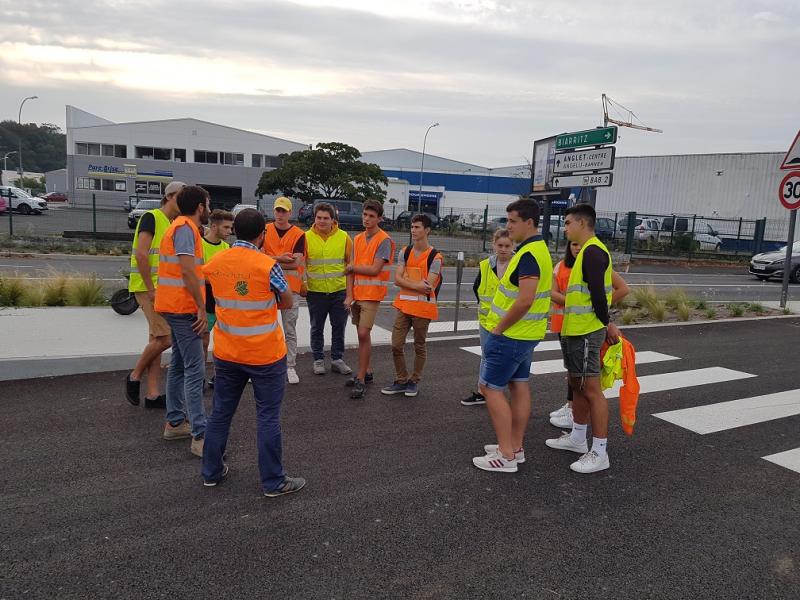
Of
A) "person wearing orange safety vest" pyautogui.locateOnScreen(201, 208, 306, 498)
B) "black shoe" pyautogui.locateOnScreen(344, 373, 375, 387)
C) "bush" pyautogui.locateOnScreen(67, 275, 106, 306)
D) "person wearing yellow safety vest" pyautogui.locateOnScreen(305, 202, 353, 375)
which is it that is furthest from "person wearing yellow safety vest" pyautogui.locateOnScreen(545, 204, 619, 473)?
"bush" pyautogui.locateOnScreen(67, 275, 106, 306)

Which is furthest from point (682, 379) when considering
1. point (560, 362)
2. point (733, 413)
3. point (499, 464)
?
point (499, 464)

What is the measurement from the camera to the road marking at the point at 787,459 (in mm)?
4871

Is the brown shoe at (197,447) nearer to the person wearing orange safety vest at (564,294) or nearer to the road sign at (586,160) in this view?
the person wearing orange safety vest at (564,294)

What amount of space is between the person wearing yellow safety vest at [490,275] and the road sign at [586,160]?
32.0ft

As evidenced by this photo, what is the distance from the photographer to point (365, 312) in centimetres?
641

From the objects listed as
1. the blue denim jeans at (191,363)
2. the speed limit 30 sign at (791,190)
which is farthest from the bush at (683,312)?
the blue denim jeans at (191,363)

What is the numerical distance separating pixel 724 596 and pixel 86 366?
6.23 m

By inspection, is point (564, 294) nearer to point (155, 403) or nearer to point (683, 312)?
point (155, 403)

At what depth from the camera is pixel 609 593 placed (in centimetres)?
315

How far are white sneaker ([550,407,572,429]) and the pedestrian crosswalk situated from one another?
3.33 ft

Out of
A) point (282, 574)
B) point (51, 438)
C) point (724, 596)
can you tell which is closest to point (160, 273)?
point (51, 438)

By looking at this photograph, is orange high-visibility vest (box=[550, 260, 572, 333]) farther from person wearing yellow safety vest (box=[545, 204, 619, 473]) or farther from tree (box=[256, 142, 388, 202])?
tree (box=[256, 142, 388, 202])

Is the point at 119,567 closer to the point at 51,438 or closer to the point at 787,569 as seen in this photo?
the point at 51,438

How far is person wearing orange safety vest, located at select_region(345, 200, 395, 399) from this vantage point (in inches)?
249
